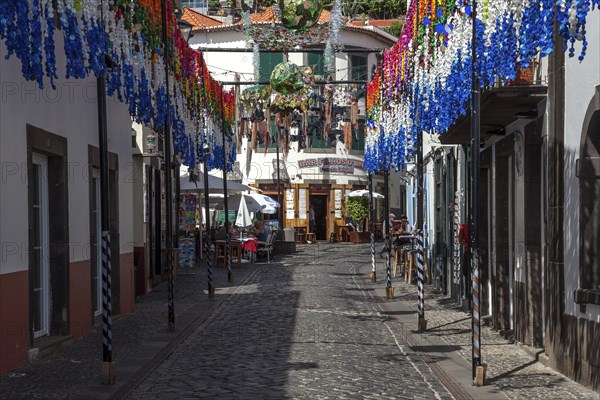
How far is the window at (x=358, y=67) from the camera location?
201ft

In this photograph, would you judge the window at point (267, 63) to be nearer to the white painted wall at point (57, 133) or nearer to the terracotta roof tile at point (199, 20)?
the terracotta roof tile at point (199, 20)

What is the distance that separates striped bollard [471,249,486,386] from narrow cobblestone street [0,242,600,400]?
15 cm

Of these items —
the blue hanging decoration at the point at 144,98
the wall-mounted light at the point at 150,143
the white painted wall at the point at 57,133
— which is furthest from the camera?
the wall-mounted light at the point at 150,143

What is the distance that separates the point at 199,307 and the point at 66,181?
22.9 ft

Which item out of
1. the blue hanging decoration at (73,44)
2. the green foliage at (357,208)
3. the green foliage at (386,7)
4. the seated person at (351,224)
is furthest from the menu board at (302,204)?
the blue hanging decoration at (73,44)

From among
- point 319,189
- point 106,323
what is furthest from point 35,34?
point 319,189

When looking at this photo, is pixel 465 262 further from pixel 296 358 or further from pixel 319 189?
pixel 319 189

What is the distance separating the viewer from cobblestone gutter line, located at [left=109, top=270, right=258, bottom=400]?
11328 millimetres

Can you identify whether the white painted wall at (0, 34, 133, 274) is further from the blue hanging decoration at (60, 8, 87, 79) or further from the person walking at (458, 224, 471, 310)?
the person walking at (458, 224, 471, 310)

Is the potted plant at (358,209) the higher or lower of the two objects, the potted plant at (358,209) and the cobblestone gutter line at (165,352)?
the higher

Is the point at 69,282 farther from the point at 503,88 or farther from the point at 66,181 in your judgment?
the point at 503,88

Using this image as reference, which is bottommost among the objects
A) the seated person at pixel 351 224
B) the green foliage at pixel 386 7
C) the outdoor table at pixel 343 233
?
the outdoor table at pixel 343 233

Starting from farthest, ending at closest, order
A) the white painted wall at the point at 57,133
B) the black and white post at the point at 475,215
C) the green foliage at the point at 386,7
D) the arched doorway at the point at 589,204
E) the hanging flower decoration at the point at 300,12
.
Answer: the green foliage at the point at 386,7 → the hanging flower decoration at the point at 300,12 → the white painted wall at the point at 57,133 → the black and white post at the point at 475,215 → the arched doorway at the point at 589,204

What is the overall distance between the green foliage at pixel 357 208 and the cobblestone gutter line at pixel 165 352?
36144mm
